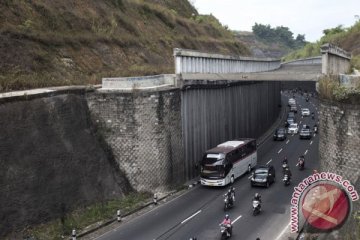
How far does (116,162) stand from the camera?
33031 mm

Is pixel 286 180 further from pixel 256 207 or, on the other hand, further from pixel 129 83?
pixel 129 83

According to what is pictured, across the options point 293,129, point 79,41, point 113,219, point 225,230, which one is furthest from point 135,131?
point 293,129

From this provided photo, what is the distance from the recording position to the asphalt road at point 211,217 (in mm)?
25766

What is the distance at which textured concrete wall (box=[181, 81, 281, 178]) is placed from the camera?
38016mm

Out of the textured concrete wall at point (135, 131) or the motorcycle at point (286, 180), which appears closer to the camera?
the textured concrete wall at point (135, 131)

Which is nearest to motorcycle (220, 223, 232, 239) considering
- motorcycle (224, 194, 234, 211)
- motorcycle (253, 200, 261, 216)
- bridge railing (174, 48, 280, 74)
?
motorcycle (253, 200, 261, 216)

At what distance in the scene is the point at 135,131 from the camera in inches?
1297

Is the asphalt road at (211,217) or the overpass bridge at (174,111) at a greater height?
the overpass bridge at (174,111)

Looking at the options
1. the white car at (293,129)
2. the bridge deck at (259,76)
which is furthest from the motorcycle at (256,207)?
the white car at (293,129)

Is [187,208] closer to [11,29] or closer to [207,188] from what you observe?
[207,188]

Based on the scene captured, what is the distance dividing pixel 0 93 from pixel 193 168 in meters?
16.6

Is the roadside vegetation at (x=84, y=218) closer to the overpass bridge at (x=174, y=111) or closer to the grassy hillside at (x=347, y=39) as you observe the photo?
the overpass bridge at (x=174, y=111)

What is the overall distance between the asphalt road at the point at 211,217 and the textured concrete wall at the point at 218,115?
442 cm

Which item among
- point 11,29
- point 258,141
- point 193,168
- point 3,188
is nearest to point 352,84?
point 193,168
